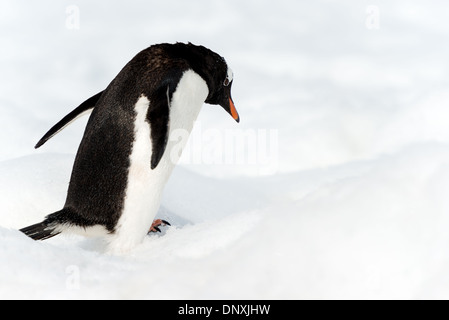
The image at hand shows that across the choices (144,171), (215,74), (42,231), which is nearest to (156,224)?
(144,171)

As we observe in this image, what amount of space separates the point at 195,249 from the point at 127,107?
0.76m

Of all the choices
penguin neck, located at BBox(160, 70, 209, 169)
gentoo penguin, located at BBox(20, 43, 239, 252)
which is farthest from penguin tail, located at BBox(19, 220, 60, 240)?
penguin neck, located at BBox(160, 70, 209, 169)

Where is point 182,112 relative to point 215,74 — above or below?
below

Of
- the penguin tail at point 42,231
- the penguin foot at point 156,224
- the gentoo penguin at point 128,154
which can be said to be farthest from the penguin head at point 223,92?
the penguin tail at point 42,231

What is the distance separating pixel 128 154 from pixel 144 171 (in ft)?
0.27

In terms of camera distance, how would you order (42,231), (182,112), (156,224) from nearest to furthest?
(42,231), (182,112), (156,224)

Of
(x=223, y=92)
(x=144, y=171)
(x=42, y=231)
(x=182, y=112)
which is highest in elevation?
(x=223, y=92)

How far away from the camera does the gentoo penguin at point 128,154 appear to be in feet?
6.61

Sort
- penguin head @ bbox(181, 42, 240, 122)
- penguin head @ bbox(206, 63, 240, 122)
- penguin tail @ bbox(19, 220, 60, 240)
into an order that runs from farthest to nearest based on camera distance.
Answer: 1. penguin head @ bbox(206, 63, 240, 122)
2. penguin head @ bbox(181, 42, 240, 122)
3. penguin tail @ bbox(19, 220, 60, 240)

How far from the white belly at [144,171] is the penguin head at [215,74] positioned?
0.57ft

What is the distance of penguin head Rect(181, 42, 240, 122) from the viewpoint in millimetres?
2340

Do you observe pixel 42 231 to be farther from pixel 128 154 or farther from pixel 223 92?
pixel 223 92

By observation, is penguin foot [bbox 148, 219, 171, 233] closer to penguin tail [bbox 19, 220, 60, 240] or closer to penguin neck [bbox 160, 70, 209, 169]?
penguin neck [bbox 160, 70, 209, 169]

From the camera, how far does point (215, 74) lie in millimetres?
2473
